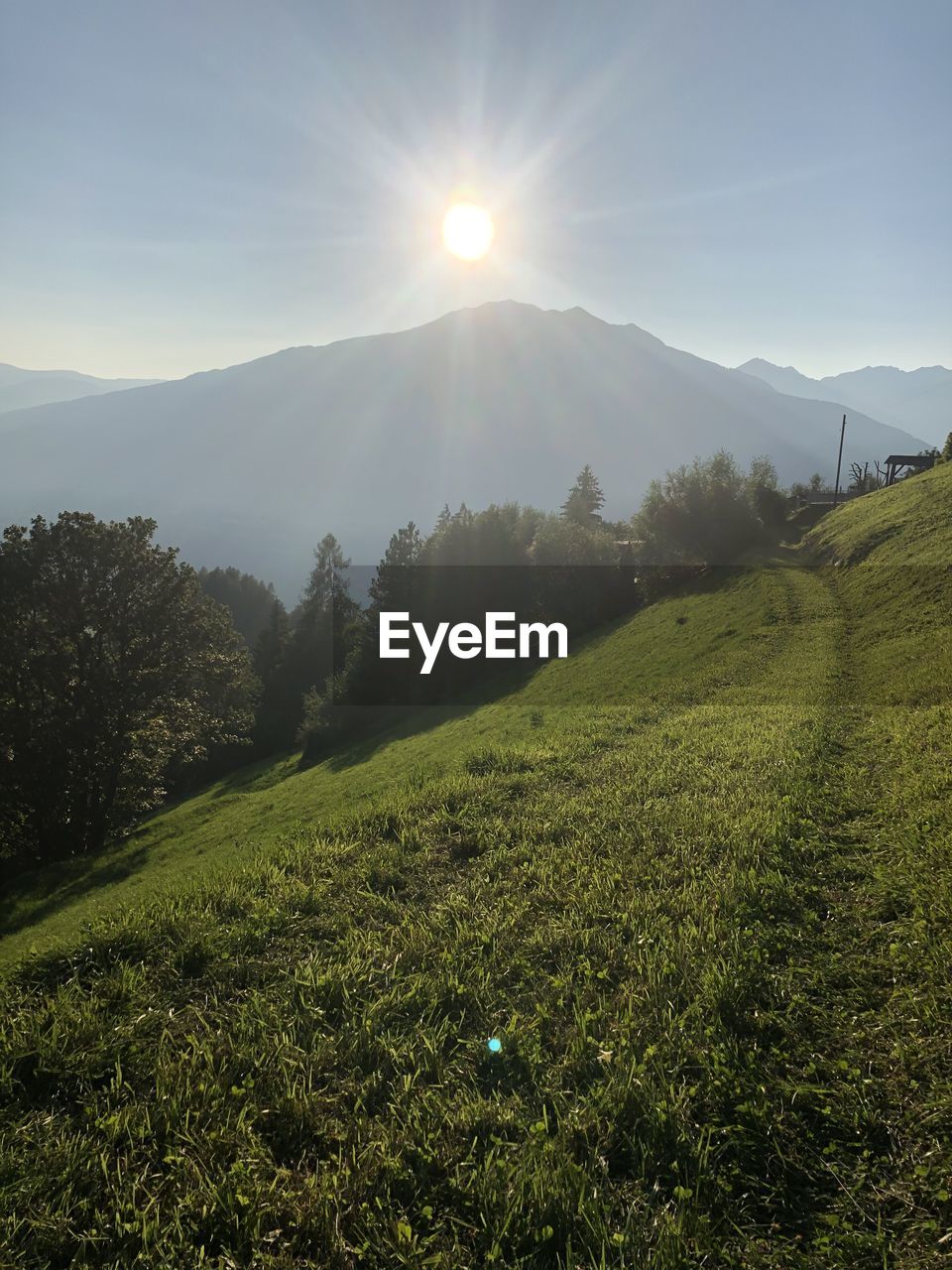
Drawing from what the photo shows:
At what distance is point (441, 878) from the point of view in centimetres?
930

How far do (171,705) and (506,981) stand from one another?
110 ft

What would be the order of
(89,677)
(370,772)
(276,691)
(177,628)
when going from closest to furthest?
(370,772) < (89,677) < (177,628) < (276,691)

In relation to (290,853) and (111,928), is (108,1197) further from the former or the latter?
(290,853)

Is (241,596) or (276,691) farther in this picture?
(241,596)

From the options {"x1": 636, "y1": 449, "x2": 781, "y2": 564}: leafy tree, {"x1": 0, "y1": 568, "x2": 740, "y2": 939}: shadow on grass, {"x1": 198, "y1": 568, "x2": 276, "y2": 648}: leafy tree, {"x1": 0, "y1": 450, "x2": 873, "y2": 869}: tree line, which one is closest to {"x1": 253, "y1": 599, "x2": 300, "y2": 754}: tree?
{"x1": 0, "y1": 450, "x2": 873, "y2": 869}: tree line

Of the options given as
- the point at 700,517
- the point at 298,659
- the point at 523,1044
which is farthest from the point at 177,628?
the point at 298,659

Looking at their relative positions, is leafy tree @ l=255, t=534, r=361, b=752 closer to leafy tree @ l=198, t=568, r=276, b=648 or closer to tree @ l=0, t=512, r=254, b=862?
tree @ l=0, t=512, r=254, b=862

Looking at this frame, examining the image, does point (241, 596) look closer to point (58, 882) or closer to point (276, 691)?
point (276, 691)

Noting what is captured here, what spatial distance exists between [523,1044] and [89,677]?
3415 centimetres

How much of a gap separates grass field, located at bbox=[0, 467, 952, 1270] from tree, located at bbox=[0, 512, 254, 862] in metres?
26.6

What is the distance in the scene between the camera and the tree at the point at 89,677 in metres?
31.2

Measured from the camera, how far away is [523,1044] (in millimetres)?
5727

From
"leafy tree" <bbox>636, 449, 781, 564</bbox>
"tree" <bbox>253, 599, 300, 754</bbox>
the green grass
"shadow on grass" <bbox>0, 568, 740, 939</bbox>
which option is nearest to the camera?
the green grass

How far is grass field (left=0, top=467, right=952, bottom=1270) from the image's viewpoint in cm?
415
